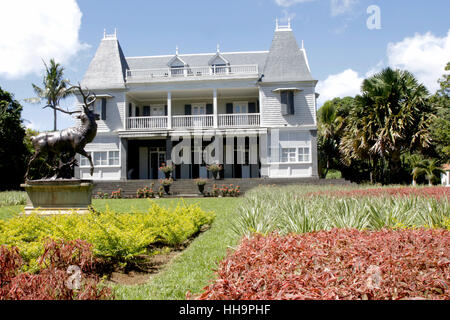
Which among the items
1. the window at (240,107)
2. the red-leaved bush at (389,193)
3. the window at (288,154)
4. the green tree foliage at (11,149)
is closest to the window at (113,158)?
the green tree foliage at (11,149)

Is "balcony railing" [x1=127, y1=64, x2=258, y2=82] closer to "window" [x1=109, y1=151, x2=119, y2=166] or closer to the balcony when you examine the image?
the balcony

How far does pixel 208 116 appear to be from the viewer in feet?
82.3

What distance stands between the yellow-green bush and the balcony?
1667 centimetres

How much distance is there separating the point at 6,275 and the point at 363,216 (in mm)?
4519

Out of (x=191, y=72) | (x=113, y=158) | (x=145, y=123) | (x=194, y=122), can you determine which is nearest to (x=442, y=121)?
(x=194, y=122)

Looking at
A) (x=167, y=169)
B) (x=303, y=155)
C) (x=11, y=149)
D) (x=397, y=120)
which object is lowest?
(x=167, y=169)

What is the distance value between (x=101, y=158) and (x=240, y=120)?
35.3ft

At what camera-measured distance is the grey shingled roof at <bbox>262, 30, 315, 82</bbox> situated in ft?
78.5

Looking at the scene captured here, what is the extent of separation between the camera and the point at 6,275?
309cm

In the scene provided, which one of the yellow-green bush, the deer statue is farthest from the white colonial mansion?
the yellow-green bush

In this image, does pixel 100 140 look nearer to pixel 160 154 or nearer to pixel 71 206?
pixel 160 154

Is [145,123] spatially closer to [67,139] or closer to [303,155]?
[303,155]

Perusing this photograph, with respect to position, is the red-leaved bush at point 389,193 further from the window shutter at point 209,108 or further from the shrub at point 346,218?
the window shutter at point 209,108
